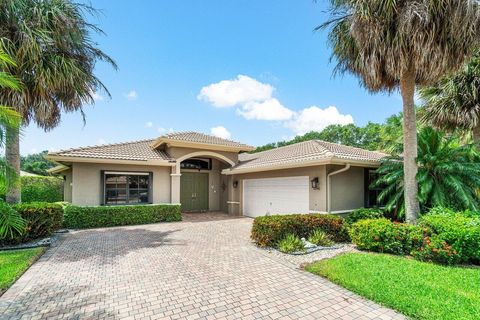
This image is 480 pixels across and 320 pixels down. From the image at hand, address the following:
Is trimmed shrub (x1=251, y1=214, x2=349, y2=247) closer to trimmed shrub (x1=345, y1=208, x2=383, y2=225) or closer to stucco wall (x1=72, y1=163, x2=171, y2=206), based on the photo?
trimmed shrub (x1=345, y1=208, x2=383, y2=225)

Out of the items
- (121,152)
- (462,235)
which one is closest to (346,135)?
(121,152)

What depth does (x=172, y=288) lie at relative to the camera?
5242 mm

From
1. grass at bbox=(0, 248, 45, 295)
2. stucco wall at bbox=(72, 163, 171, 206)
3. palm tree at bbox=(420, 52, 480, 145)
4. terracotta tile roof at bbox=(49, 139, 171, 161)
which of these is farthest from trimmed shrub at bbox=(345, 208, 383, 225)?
stucco wall at bbox=(72, 163, 171, 206)

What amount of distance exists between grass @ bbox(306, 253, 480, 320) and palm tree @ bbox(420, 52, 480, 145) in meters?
7.99

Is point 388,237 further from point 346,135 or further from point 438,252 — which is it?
point 346,135

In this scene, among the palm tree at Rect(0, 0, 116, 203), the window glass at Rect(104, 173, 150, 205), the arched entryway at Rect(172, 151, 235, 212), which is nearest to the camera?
the palm tree at Rect(0, 0, 116, 203)

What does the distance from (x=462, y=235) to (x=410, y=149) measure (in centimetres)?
320

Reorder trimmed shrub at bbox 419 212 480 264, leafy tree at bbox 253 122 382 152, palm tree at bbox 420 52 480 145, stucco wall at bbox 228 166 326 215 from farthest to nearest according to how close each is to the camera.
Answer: leafy tree at bbox 253 122 382 152
palm tree at bbox 420 52 480 145
stucco wall at bbox 228 166 326 215
trimmed shrub at bbox 419 212 480 264

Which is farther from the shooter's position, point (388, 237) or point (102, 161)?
point (102, 161)

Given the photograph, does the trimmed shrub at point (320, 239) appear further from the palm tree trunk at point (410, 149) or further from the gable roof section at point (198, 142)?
the gable roof section at point (198, 142)

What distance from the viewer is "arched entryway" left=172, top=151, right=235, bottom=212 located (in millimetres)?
17163

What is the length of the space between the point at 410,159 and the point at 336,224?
3449 millimetres

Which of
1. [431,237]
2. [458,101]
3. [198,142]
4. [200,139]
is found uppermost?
[458,101]

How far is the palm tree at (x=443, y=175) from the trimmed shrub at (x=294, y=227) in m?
2.42
